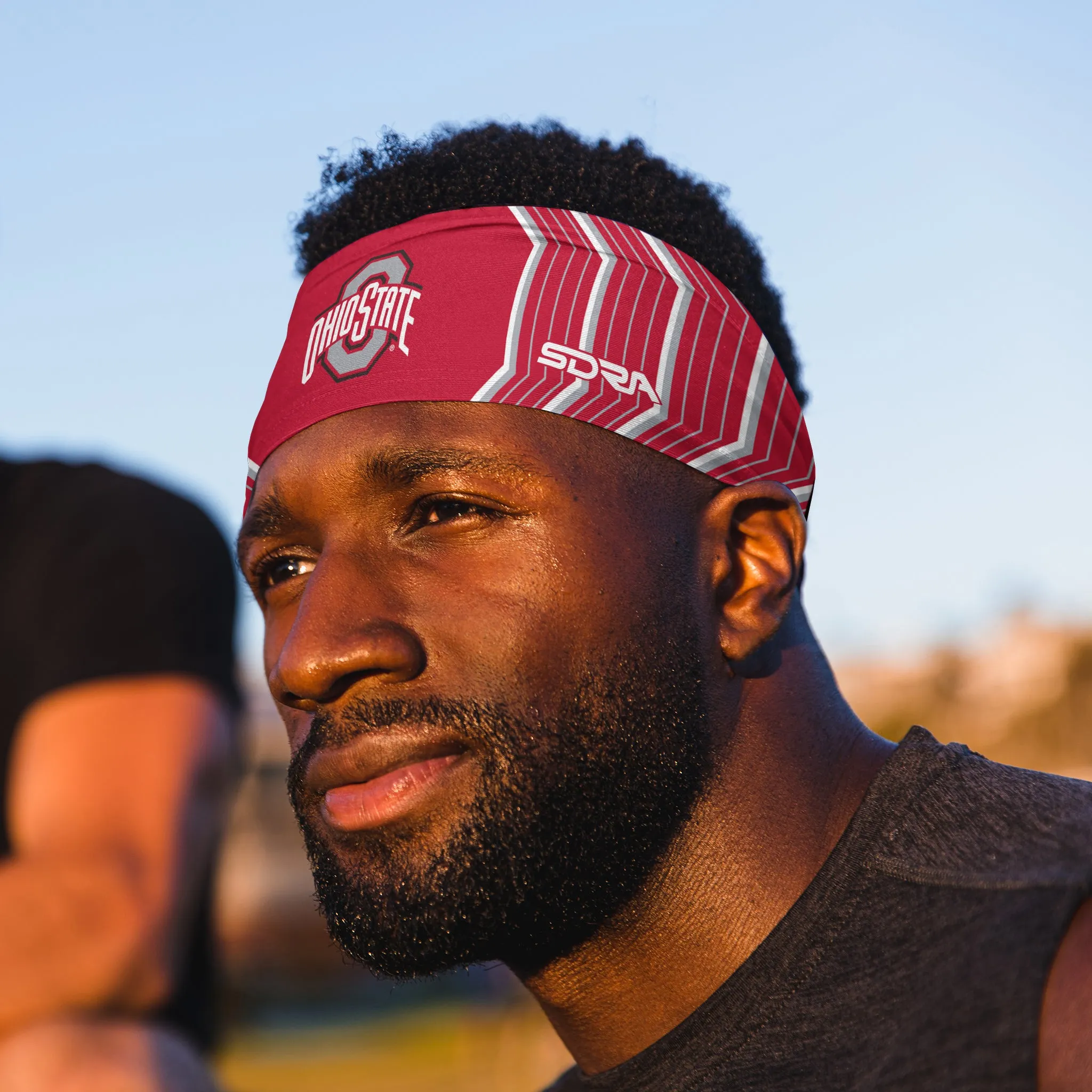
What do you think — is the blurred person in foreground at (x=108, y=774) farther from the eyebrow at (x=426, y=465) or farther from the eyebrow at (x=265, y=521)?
the eyebrow at (x=426, y=465)

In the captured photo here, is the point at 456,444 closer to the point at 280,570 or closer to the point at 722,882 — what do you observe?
the point at 280,570

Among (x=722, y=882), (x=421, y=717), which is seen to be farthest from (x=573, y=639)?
(x=722, y=882)

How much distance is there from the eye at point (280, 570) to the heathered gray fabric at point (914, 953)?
130cm

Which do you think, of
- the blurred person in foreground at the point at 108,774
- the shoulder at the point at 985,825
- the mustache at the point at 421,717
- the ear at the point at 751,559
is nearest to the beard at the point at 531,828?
the mustache at the point at 421,717

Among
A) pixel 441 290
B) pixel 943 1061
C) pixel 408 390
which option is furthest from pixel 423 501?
pixel 943 1061

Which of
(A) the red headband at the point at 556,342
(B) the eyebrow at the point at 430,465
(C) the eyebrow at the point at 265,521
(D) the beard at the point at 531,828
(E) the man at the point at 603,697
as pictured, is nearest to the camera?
(E) the man at the point at 603,697

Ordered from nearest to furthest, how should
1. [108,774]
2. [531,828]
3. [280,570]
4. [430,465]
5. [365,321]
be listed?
1. [531,828]
2. [430,465]
3. [365,321]
4. [280,570]
5. [108,774]

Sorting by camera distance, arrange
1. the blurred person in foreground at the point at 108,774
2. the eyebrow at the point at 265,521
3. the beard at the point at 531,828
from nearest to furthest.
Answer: the beard at the point at 531,828 → the eyebrow at the point at 265,521 → the blurred person in foreground at the point at 108,774

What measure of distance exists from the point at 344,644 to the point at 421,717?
8.4 inches

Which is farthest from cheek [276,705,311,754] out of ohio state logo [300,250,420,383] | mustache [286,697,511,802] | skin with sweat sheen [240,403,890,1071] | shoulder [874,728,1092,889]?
shoulder [874,728,1092,889]

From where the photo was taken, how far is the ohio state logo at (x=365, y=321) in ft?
9.70

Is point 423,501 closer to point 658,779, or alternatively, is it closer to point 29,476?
point 658,779

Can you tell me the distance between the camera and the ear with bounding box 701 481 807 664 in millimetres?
2795

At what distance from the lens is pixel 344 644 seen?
2.59 meters
